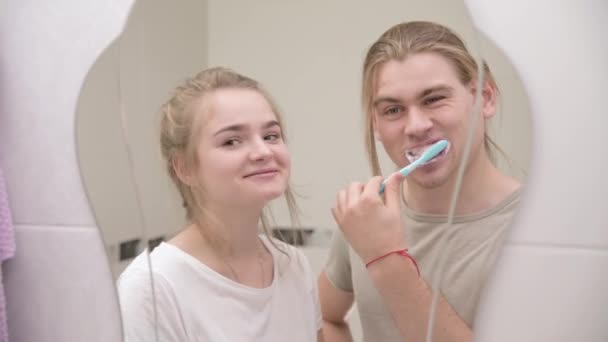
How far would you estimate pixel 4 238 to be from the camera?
2.19ft

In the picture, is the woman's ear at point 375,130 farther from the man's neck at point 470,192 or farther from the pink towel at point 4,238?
the pink towel at point 4,238

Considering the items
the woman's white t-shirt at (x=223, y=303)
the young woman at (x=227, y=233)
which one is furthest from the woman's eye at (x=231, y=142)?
the woman's white t-shirt at (x=223, y=303)

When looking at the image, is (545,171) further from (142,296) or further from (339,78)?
(142,296)

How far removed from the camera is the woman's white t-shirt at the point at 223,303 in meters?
0.60

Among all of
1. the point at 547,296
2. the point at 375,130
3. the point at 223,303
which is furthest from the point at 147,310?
the point at 547,296

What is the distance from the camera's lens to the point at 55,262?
0.69 metres

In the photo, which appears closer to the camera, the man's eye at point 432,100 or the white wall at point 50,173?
the man's eye at point 432,100

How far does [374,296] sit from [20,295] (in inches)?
16.8

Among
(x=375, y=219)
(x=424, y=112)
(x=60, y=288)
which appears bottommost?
(x=60, y=288)

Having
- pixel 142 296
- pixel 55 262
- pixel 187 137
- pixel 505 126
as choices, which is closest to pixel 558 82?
pixel 505 126

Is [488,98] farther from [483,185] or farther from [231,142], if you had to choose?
[231,142]

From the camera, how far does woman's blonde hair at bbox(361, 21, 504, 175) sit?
58cm

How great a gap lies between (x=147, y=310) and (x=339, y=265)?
217 mm

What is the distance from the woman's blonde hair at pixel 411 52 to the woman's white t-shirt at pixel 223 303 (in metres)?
0.15
